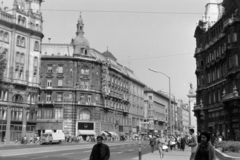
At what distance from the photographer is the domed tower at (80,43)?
75938 millimetres

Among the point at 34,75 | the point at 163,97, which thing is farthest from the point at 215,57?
the point at 163,97

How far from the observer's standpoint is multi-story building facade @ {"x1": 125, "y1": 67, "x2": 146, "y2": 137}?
100438 mm

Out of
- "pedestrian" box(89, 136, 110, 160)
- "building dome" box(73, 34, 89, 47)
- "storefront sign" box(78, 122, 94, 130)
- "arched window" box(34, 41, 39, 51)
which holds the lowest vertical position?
"pedestrian" box(89, 136, 110, 160)

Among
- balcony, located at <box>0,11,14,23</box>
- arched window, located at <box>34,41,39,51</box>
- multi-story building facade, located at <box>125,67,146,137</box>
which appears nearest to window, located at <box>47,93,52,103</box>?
arched window, located at <box>34,41,39,51</box>

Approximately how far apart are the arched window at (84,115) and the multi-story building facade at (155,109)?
123 feet

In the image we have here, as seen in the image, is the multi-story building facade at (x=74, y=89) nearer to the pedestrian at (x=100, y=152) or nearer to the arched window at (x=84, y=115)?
the arched window at (x=84, y=115)

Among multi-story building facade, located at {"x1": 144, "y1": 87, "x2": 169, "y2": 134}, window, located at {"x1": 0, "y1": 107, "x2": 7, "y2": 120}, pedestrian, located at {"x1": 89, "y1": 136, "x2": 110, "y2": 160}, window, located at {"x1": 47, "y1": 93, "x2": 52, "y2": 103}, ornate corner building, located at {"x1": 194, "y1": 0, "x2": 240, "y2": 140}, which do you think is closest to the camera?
pedestrian, located at {"x1": 89, "y1": 136, "x2": 110, "y2": 160}

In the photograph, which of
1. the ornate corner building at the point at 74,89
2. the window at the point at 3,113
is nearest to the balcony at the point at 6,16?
the window at the point at 3,113

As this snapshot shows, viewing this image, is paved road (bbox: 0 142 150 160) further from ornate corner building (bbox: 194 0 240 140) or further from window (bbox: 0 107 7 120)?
window (bbox: 0 107 7 120)

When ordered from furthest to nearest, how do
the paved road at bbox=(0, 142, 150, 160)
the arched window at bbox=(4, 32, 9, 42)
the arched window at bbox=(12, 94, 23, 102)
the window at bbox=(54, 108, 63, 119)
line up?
the window at bbox=(54, 108, 63, 119) → the arched window at bbox=(12, 94, 23, 102) → the arched window at bbox=(4, 32, 9, 42) → the paved road at bbox=(0, 142, 150, 160)

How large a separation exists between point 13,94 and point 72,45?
24372mm

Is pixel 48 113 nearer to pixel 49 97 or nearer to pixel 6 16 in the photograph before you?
pixel 49 97

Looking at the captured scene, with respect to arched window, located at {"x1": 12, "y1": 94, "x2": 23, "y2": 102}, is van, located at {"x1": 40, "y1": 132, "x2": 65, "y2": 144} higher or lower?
lower

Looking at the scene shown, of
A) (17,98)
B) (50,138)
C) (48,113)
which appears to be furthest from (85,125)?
(50,138)
